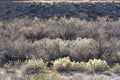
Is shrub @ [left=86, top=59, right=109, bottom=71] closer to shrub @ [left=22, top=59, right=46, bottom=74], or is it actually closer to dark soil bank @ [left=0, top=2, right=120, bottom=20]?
shrub @ [left=22, top=59, right=46, bottom=74]

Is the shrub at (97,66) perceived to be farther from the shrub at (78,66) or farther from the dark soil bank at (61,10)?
the dark soil bank at (61,10)

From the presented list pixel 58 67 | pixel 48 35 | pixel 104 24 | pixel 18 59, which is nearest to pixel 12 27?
pixel 48 35

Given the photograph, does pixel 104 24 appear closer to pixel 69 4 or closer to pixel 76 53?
pixel 76 53

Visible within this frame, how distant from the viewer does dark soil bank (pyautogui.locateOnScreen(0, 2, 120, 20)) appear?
1830 inches

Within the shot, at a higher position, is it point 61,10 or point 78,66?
point 78,66

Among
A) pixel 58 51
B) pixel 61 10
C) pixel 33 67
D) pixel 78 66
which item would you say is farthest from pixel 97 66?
pixel 61 10

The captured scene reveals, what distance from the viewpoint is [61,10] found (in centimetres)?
4753

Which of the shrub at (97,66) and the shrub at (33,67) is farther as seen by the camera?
the shrub at (97,66)

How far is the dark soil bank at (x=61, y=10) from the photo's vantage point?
4648 cm

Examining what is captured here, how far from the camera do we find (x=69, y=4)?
1949 inches

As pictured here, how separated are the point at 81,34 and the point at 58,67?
11066 millimetres

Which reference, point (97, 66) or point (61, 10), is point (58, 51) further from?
point (61, 10)

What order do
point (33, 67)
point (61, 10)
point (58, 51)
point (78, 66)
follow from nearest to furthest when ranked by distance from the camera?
1. point (33, 67)
2. point (78, 66)
3. point (58, 51)
4. point (61, 10)

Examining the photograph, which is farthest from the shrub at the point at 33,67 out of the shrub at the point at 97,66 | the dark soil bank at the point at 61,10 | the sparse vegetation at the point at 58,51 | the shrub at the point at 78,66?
the dark soil bank at the point at 61,10
